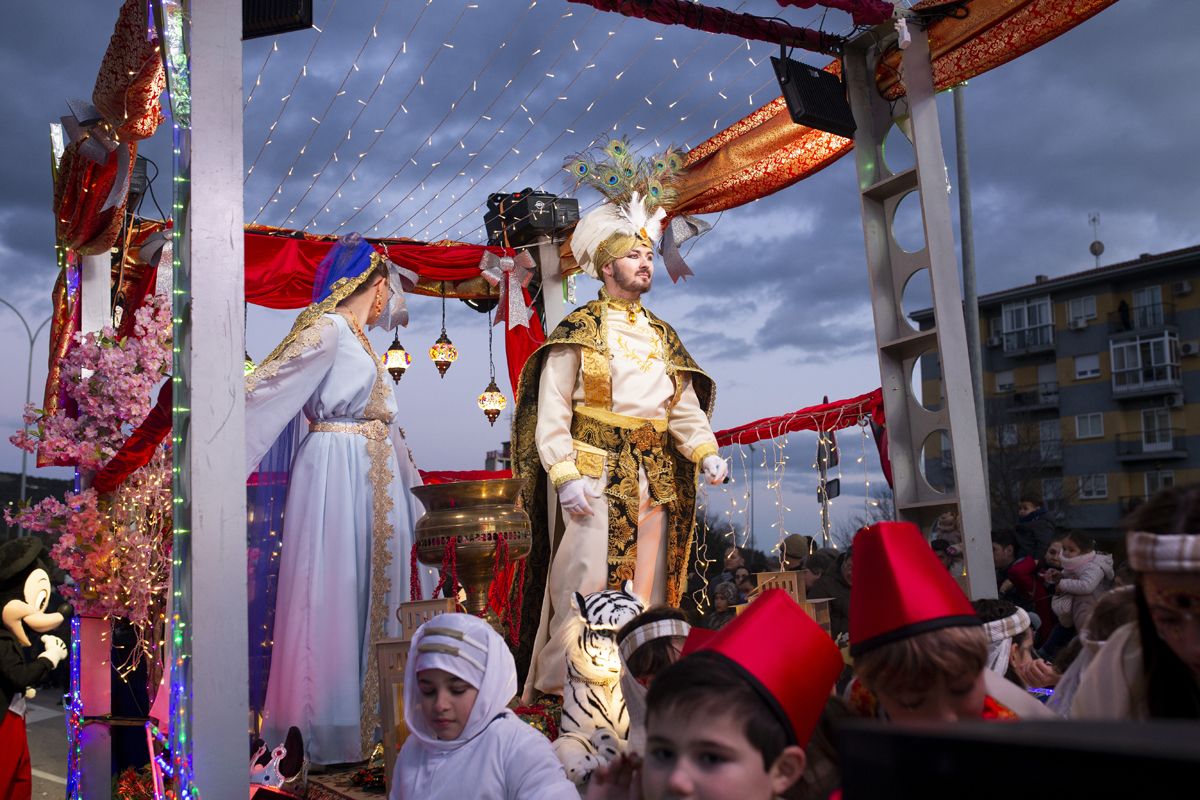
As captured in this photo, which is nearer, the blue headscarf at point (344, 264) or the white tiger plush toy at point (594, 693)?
the white tiger plush toy at point (594, 693)

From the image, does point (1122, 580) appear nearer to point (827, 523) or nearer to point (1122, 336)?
point (827, 523)

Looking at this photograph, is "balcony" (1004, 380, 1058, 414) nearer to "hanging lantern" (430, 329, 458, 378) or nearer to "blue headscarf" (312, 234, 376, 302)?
"hanging lantern" (430, 329, 458, 378)

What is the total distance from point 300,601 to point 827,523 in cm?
604

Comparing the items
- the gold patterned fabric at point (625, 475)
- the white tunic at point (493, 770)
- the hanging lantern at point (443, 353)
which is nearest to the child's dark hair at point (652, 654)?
the white tunic at point (493, 770)

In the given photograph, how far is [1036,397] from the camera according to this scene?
39.4m

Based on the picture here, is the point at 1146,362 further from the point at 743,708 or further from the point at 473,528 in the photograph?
the point at 743,708

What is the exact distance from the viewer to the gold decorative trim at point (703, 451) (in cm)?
518

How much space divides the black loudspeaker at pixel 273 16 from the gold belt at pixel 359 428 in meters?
1.75

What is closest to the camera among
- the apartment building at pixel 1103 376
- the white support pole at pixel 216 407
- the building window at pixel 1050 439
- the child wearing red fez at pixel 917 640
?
the child wearing red fez at pixel 917 640

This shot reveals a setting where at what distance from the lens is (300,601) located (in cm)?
498

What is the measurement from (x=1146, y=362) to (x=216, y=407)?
130ft

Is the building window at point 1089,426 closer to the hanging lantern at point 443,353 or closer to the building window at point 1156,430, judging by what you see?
the building window at point 1156,430

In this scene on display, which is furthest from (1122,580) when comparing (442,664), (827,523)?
(827,523)

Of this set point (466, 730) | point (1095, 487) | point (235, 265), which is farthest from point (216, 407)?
point (1095, 487)
